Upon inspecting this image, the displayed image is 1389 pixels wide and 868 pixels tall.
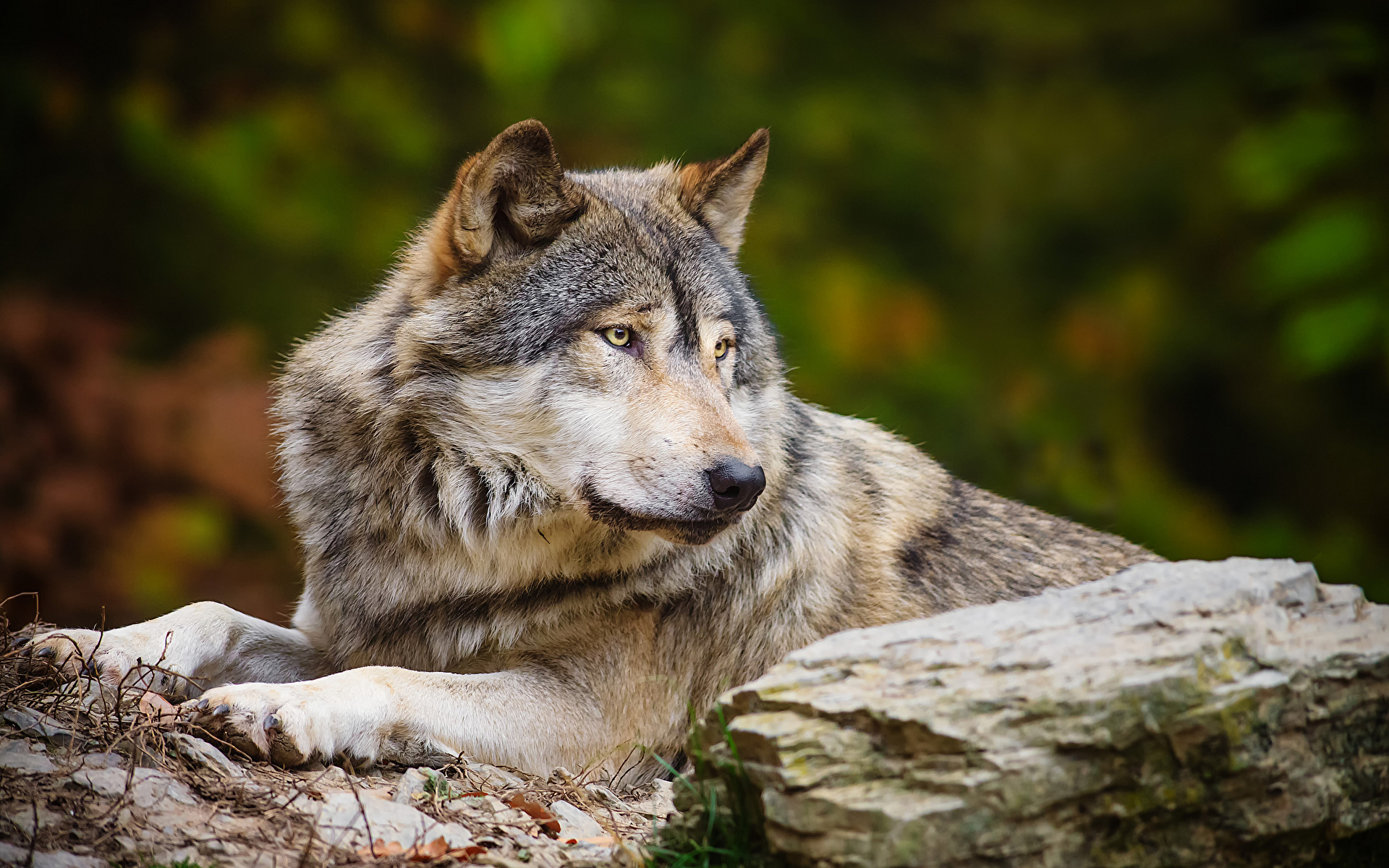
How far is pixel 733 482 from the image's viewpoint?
3443 mm

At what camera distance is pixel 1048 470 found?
27.7 feet

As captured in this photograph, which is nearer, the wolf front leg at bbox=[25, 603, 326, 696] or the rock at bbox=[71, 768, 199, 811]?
the rock at bbox=[71, 768, 199, 811]

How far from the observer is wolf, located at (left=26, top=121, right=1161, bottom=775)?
3584mm

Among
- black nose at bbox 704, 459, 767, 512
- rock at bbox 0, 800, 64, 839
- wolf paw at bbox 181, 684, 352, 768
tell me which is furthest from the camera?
black nose at bbox 704, 459, 767, 512

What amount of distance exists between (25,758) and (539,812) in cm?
136

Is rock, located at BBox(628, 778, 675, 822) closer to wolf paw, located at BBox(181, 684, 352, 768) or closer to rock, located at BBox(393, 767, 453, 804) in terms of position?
rock, located at BBox(393, 767, 453, 804)

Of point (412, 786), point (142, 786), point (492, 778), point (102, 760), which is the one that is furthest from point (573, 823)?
point (102, 760)

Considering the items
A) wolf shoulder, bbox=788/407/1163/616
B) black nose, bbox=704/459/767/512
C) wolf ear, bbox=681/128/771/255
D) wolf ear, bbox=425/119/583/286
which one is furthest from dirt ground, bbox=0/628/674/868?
wolf ear, bbox=681/128/771/255

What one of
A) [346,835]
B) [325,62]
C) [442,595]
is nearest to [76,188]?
[325,62]

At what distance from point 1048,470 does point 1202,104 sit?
3265mm

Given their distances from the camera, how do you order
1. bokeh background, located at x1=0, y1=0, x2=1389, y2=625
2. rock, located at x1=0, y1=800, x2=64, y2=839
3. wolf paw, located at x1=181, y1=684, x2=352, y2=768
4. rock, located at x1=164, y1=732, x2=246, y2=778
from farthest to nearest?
1. bokeh background, located at x1=0, y1=0, x2=1389, y2=625
2. wolf paw, located at x1=181, y1=684, x2=352, y2=768
3. rock, located at x1=164, y1=732, x2=246, y2=778
4. rock, located at x1=0, y1=800, x2=64, y2=839

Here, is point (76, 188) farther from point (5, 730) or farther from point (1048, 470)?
point (1048, 470)

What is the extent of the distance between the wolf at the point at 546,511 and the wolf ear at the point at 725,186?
0.01m

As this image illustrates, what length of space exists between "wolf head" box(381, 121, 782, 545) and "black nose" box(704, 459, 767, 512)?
0.02m
